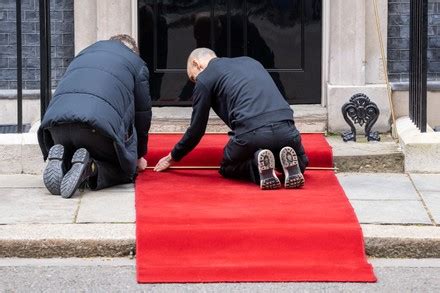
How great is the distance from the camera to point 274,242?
25.7 feet

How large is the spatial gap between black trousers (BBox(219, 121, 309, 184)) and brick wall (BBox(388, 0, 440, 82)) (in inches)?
77.3

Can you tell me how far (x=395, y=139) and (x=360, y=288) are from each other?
3.64m

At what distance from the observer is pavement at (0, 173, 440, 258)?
7930mm

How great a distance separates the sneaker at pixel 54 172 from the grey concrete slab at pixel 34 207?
69mm

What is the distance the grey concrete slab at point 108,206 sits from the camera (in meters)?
8.35

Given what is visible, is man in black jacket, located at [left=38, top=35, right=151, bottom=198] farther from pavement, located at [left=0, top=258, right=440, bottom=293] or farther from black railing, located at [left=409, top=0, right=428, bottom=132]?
black railing, located at [left=409, top=0, right=428, bottom=132]

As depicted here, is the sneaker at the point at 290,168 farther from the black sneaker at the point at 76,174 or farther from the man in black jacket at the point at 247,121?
the black sneaker at the point at 76,174

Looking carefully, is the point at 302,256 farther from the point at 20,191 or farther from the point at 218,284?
the point at 20,191

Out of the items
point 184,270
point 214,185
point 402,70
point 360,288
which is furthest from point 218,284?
point 402,70

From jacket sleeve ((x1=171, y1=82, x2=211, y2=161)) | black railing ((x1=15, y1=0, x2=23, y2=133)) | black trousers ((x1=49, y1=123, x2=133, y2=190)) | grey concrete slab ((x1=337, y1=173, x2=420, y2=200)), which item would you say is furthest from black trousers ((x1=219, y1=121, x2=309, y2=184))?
black railing ((x1=15, y1=0, x2=23, y2=133))

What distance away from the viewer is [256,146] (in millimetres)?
9250

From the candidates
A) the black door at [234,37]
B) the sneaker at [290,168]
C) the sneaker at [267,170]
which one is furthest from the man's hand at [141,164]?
the black door at [234,37]

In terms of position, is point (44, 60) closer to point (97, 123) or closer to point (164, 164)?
point (164, 164)

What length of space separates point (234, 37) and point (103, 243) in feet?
12.2
